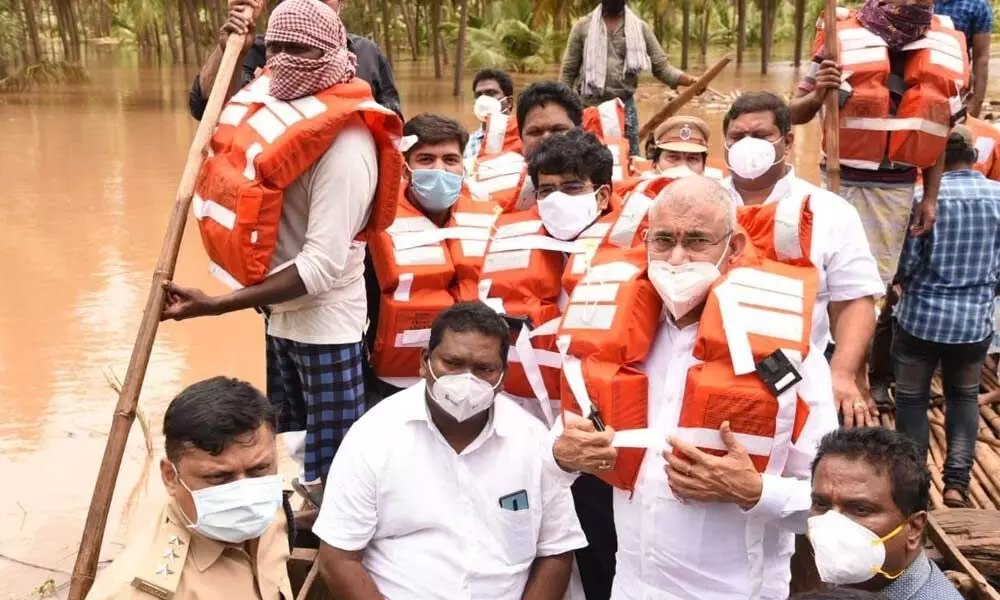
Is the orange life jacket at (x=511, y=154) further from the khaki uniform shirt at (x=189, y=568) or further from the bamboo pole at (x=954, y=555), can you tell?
the khaki uniform shirt at (x=189, y=568)

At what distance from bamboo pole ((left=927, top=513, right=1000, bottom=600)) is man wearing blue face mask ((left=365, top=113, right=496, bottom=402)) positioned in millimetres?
1705

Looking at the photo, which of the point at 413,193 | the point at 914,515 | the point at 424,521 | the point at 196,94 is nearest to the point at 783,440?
the point at 914,515

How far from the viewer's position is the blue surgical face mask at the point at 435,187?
3.85 metres

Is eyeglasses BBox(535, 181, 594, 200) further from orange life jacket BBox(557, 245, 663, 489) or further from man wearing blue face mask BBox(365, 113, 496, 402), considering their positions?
orange life jacket BBox(557, 245, 663, 489)

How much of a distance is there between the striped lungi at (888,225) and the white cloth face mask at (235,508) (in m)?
3.05

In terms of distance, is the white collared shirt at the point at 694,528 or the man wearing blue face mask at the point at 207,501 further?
the white collared shirt at the point at 694,528

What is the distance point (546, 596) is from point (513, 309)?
952mm

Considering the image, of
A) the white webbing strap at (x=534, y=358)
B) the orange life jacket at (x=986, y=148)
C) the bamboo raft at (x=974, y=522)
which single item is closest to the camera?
→ the bamboo raft at (x=974, y=522)

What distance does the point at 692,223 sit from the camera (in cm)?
262

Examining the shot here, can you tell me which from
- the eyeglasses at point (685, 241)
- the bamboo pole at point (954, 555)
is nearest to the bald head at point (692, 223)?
the eyeglasses at point (685, 241)

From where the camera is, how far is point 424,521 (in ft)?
9.33

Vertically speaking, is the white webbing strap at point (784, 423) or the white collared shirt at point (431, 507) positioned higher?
the white webbing strap at point (784, 423)

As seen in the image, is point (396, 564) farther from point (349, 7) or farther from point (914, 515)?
point (349, 7)

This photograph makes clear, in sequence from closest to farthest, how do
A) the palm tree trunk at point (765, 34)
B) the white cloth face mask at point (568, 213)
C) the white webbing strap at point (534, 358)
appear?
1. the white webbing strap at point (534, 358)
2. the white cloth face mask at point (568, 213)
3. the palm tree trunk at point (765, 34)
